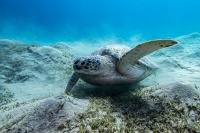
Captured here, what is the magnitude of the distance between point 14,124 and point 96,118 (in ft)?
3.74

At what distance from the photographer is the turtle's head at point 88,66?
3.63 metres

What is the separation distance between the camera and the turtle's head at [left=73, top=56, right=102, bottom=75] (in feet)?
11.9

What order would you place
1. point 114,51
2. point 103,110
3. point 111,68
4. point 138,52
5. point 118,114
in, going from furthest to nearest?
point 114,51, point 111,68, point 138,52, point 103,110, point 118,114

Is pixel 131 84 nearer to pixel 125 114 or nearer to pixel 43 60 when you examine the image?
pixel 125 114

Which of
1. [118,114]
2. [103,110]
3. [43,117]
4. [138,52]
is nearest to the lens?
[43,117]

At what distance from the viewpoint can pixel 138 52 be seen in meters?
3.22

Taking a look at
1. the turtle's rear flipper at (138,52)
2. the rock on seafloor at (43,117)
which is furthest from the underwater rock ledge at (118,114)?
the turtle's rear flipper at (138,52)

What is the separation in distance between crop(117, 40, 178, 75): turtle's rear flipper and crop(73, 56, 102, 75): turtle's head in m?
0.51

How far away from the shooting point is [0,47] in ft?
24.1

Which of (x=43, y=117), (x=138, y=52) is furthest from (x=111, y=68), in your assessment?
(x=43, y=117)

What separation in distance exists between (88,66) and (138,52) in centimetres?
113

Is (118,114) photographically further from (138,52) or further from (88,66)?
(88,66)

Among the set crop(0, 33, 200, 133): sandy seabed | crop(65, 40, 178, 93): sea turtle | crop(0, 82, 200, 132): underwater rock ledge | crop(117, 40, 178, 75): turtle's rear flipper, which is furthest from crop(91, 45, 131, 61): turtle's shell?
crop(0, 82, 200, 132): underwater rock ledge

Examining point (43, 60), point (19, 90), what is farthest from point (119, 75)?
point (43, 60)
